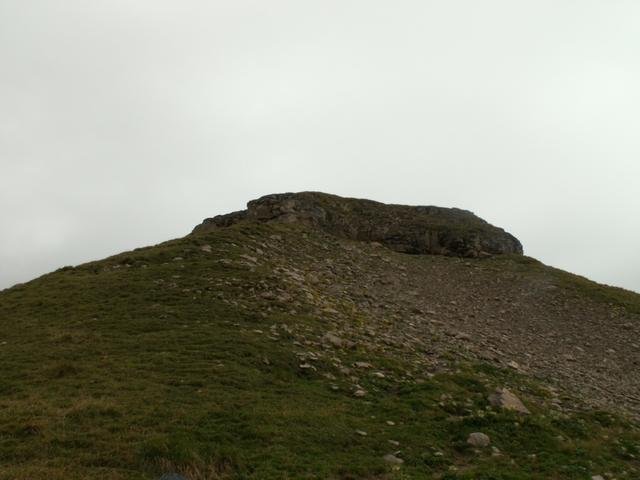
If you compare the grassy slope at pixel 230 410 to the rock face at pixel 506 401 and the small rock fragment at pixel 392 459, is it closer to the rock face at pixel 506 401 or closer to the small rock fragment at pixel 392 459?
the small rock fragment at pixel 392 459

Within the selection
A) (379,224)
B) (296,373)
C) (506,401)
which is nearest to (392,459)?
(296,373)

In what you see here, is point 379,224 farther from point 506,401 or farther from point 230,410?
point 230,410

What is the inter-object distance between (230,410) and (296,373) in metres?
3.90

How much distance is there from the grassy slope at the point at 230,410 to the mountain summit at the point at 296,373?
0.06 metres

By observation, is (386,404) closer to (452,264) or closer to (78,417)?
(78,417)

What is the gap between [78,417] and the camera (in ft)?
40.8

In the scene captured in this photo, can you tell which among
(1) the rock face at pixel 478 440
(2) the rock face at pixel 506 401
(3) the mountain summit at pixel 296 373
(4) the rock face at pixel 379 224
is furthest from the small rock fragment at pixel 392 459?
(4) the rock face at pixel 379 224

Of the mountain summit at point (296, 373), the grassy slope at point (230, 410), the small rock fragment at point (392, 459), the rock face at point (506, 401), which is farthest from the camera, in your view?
the rock face at point (506, 401)

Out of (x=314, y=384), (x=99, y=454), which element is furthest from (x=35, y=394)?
(x=314, y=384)

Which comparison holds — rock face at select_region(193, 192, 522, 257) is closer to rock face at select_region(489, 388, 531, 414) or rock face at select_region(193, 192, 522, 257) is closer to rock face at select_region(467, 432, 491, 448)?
rock face at select_region(489, 388, 531, 414)

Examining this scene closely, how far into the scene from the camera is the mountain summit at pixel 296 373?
1148 cm

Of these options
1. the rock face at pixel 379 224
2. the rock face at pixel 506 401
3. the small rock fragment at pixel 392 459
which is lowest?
the small rock fragment at pixel 392 459

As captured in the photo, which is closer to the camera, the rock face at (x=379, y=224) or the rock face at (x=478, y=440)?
the rock face at (x=478, y=440)

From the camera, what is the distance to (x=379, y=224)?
52.4 m
